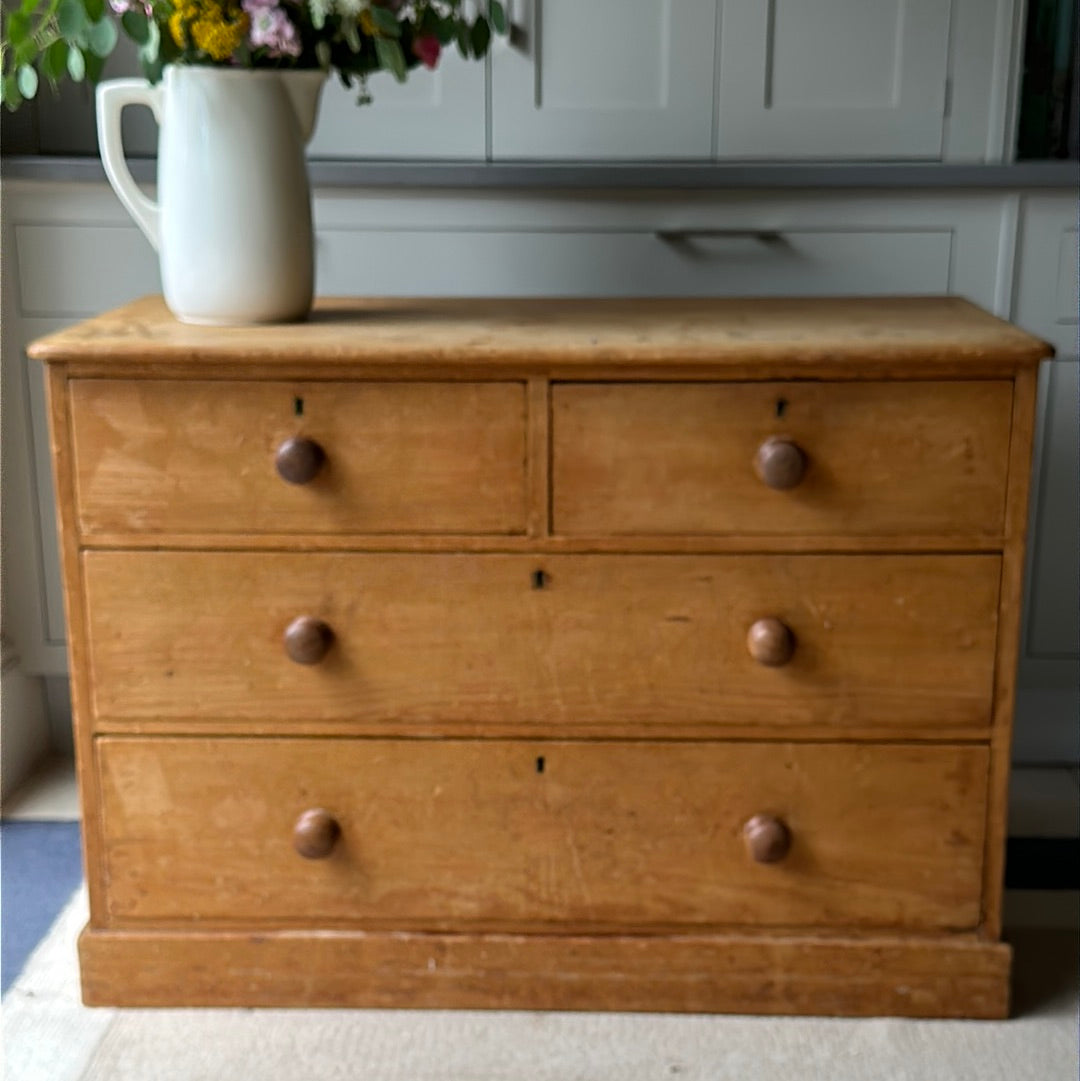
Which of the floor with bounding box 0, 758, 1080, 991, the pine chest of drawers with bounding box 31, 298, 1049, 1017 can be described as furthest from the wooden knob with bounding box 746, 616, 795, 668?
the floor with bounding box 0, 758, 1080, 991

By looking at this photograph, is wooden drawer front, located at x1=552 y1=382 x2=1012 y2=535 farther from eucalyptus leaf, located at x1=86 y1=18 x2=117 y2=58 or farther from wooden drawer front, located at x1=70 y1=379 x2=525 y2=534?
eucalyptus leaf, located at x1=86 y1=18 x2=117 y2=58

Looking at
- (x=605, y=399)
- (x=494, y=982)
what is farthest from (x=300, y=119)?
(x=494, y=982)

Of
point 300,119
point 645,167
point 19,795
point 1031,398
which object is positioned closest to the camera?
point 1031,398

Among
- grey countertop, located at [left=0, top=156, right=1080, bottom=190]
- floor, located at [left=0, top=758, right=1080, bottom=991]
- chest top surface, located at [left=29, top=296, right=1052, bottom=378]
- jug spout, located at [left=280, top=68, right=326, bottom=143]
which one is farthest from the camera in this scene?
grey countertop, located at [left=0, top=156, right=1080, bottom=190]

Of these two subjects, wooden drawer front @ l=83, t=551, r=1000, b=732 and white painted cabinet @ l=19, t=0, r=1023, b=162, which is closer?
wooden drawer front @ l=83, t=551, r=1000, b=732

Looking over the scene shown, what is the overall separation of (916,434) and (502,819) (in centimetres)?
64

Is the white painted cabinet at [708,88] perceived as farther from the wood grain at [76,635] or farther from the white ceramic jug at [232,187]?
the wood grain at [76,635]

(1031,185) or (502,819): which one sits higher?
(1031,185)

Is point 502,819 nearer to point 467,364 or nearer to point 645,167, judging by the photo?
point 467,364

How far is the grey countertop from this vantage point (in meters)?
1.98

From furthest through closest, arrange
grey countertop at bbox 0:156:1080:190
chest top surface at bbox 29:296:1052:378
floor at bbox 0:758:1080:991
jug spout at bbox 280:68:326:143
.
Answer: grey countertop at bbox 0:156:1080:190
floor at bbox 0:758:1080:991
jug spout at bbox 280:68:326:143
chest top surface at bbox 29:296:1052:378

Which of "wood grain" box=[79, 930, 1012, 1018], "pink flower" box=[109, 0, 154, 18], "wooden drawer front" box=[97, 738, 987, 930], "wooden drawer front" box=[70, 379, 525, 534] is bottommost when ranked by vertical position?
"wood grain" box=[79, 930, 1012, 1018]

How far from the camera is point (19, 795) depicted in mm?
2168

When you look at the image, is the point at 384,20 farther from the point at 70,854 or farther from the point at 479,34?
the point at 70,854
